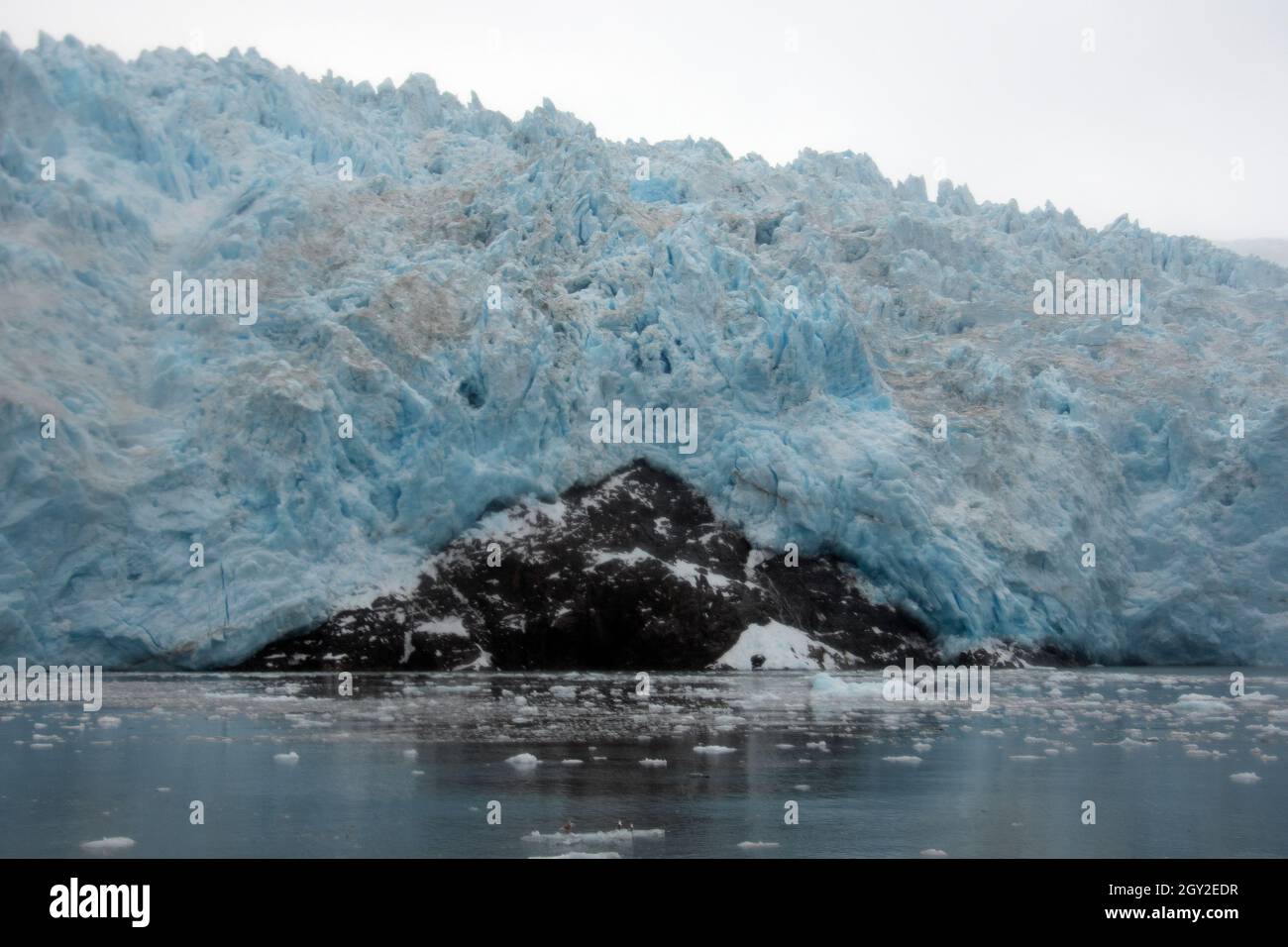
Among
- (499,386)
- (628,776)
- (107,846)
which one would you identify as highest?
(499,386)

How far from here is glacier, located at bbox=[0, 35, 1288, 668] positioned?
2791 cm

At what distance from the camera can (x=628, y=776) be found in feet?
44.1

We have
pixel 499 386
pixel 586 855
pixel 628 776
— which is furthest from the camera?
pixel 499 386

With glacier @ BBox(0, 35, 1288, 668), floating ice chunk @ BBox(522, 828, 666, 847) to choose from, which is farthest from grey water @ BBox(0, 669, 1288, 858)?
glacier @ BBox(0, 35, 1288, 668)

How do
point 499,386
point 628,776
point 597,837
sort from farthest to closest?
point 499,386, point 628,776, point 597,837

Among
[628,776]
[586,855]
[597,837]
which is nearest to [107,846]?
[586,855]

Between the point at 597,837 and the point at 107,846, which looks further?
the point at 597,837

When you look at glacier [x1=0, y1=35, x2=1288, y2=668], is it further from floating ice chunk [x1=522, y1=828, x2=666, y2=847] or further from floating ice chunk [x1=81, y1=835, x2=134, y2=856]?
floating ice chunk [x1=522, y1=828, x2=666, y2=847]

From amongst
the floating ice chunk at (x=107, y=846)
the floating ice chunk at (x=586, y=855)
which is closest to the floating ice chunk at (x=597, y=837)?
the floating ice chunk at (x=586, y=855)

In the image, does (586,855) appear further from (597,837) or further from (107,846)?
(107,846)

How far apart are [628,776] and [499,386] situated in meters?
19.6

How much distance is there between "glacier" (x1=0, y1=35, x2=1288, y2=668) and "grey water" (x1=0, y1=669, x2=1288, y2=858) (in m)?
6.39

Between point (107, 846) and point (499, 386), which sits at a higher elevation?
point (499, 386)
